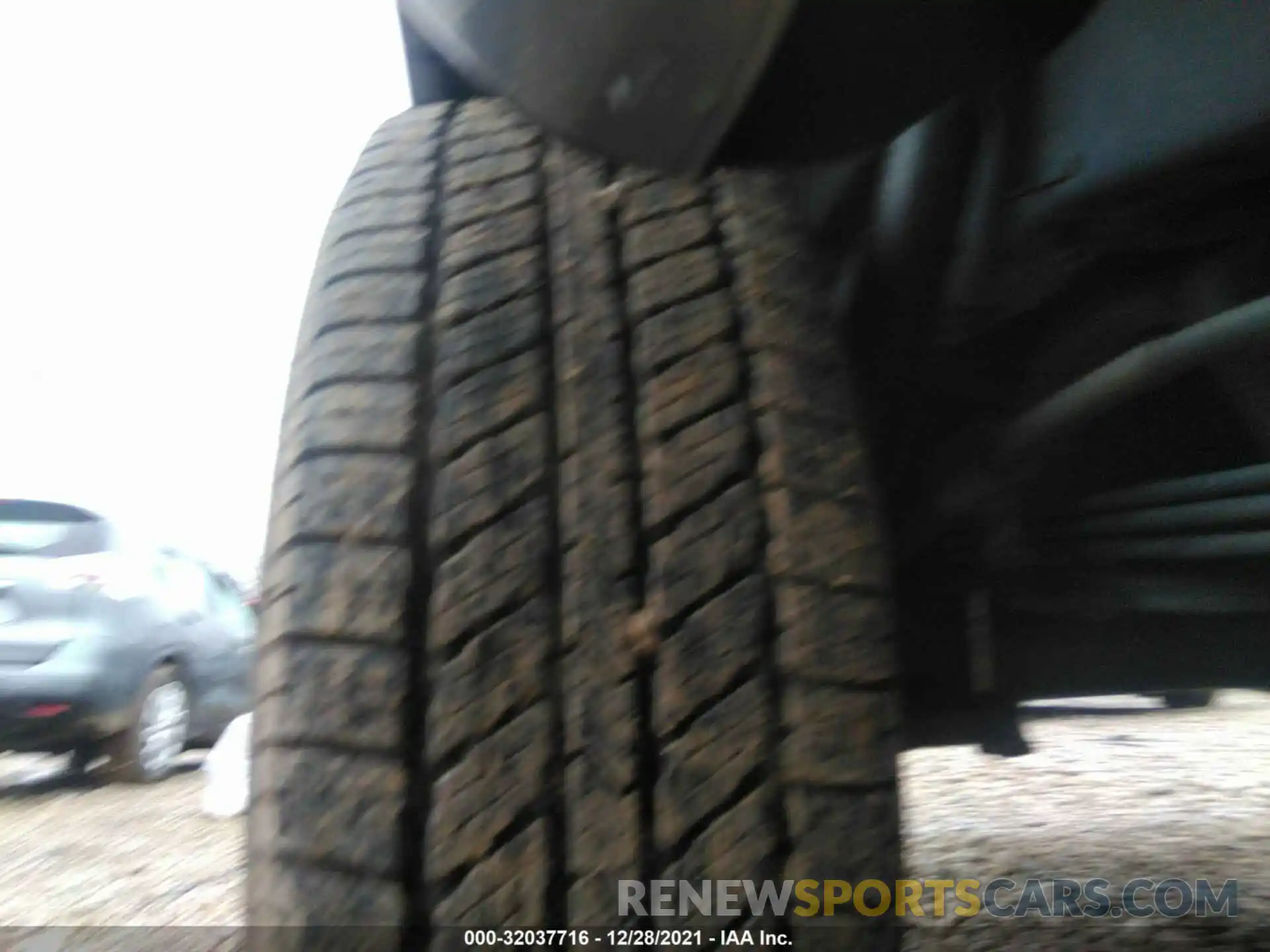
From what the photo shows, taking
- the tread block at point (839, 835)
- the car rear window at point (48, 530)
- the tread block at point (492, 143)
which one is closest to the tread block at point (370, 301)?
the tread block at point (492, 143)

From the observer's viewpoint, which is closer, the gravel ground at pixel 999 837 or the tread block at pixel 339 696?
the tread block at pixel 339 696

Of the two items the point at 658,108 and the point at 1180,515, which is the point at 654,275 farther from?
the point at 1180,515

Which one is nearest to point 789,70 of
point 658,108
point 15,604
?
point 658,108

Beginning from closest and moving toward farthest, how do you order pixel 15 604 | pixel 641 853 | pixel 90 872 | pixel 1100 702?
pixel 641 853, pixel 90 872, pixel 15 604, pixel 1100 702

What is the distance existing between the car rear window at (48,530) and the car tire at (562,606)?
2.56 metres

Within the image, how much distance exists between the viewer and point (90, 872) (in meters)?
1.56

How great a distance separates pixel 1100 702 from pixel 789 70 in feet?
9.27

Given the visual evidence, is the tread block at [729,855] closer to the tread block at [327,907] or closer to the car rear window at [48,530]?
the tread block at [327,907]

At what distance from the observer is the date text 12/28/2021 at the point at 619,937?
0.52 metres

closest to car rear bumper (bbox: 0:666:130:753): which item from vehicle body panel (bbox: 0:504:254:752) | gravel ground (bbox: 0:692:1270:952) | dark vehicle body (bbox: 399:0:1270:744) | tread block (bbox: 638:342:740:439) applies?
vehicle body panel (bbox: 0:504:254:752)

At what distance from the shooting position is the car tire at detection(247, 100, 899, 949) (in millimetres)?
523

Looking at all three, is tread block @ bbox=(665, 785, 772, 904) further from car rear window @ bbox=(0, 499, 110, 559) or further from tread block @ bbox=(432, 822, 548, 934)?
car rear window @ bbox=(0, 499, 110, 559)

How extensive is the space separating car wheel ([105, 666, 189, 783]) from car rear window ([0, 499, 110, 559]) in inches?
15.4

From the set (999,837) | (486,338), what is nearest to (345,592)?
(486,338)
